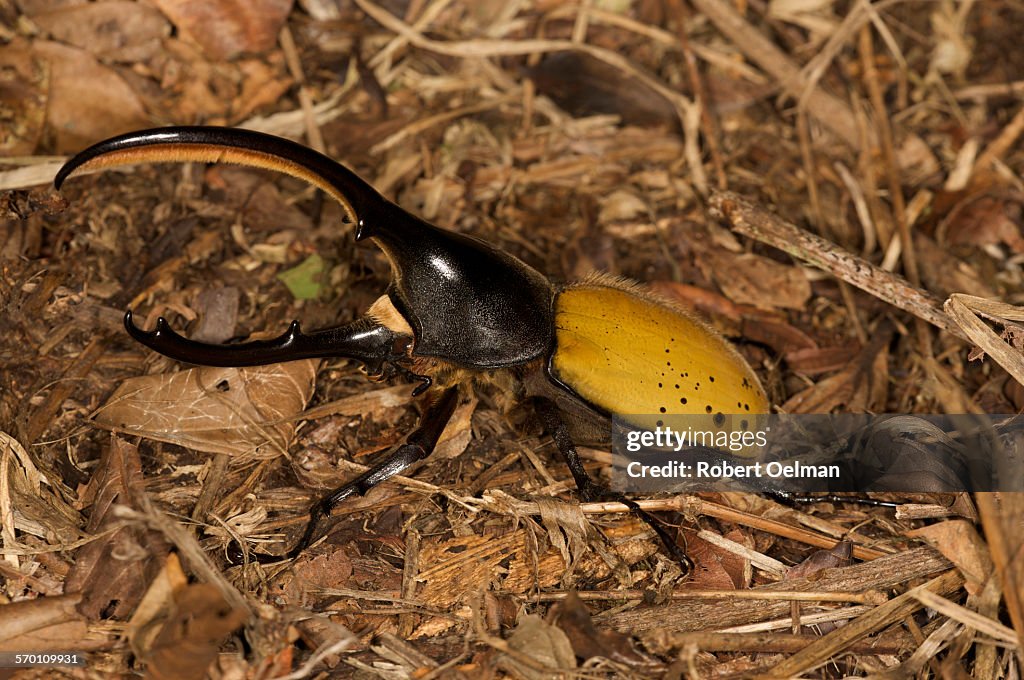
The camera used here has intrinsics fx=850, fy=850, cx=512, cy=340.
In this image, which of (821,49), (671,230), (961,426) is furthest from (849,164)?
(961,426)

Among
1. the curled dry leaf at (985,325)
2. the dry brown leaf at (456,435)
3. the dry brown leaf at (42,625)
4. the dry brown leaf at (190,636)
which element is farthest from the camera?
the dry brown leaf at (456,435)

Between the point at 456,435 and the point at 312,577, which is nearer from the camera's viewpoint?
the point at 312,577

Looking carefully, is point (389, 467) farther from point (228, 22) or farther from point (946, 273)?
point (946, 273)

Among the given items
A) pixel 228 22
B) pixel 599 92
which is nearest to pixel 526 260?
pixel 599 92

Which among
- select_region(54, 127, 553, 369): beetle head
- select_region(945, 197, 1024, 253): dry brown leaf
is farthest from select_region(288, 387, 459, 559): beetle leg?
select_region(945, 197, 1024, 253): dry brown leaf

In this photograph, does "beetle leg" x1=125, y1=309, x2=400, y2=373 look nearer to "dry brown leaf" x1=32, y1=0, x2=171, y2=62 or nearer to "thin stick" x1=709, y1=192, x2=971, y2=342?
"thin stick" x1=709, y1=192, x2=971, y2=342

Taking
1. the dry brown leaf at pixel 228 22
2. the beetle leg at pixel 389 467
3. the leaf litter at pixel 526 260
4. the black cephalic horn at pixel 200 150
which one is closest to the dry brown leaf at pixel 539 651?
the leaf litter at pixel 526 260

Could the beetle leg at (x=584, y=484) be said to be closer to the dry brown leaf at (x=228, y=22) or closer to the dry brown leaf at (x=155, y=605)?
the dry brown leaf at (x=155, y=605)
